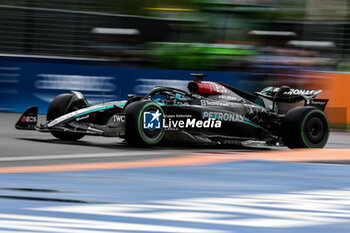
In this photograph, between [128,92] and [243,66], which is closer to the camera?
[128,92]

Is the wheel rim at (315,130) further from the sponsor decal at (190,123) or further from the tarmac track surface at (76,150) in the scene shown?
the sponsor decal at (190,123)

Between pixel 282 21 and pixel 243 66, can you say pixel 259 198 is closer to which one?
pixel 243 66

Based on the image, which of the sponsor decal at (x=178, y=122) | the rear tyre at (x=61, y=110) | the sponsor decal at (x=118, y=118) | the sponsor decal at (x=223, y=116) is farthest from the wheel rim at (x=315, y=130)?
the rear tyre at (x=61, y=110)

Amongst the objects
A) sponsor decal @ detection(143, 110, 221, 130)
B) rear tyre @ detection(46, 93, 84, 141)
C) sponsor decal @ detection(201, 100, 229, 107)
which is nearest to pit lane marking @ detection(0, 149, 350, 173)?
sponsor decal @ detection(143, 110, 221, 130)

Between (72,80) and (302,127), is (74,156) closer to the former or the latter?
(302,127)

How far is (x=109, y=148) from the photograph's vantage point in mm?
10188

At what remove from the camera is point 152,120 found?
32.9ft

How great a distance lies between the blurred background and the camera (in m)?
16.5

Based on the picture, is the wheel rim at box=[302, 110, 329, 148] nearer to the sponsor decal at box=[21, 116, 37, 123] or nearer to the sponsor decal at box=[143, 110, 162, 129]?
the sponsor decal at box=[143, 110, 162, 129]

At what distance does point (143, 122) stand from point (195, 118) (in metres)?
0.93

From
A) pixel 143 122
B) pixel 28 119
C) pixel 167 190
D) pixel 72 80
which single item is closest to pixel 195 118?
pixel 143 122

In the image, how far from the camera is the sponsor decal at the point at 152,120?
9.95 metres

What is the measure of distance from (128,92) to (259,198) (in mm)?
10459

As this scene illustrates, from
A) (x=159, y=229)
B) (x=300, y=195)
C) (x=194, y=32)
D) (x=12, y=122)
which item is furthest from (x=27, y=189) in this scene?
(x=194, y=32)
